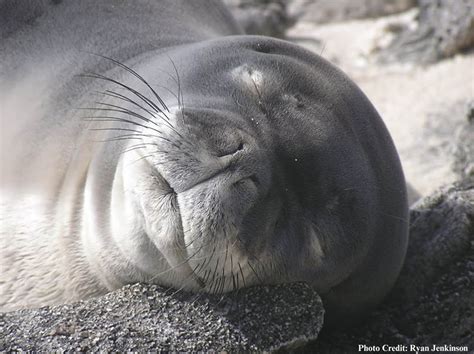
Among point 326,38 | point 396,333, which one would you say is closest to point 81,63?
point 396,333

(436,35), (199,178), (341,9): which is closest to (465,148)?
(199,178)

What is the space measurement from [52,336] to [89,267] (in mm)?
684

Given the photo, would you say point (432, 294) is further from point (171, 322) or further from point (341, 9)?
point (341, 9)

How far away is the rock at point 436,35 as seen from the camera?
8.08m

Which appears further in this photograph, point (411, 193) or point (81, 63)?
point (411, 193)

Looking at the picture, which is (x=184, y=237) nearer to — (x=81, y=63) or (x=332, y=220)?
(x=332, y=220)

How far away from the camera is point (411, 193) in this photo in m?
5.12

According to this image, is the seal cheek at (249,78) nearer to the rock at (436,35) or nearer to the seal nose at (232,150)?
the seal nose at (232,150)

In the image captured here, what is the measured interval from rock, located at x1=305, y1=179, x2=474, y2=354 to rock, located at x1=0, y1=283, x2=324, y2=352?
1.01 ft

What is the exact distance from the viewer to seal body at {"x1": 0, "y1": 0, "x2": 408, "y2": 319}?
242 centimetres

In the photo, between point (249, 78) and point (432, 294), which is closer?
point (249, 78)

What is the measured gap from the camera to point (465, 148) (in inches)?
185

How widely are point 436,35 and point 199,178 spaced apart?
6.78m

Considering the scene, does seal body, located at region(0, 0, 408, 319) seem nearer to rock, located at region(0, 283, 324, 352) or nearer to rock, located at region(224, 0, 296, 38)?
rock, located at region(0, 283, 324, 352)
